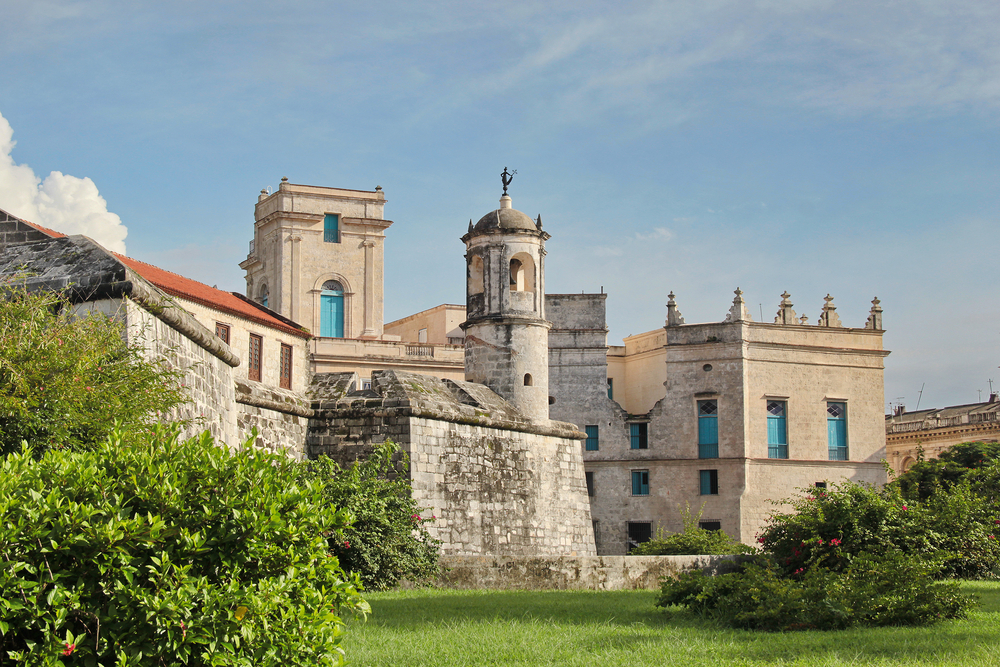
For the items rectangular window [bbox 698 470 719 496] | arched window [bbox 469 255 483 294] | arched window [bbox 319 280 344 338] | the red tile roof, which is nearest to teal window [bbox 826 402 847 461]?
rectangular window [bbox 698 470 719 496]

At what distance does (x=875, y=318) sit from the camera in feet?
125

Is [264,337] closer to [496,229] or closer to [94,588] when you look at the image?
[496,229]

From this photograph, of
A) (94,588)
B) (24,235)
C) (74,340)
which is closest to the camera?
(94,588)

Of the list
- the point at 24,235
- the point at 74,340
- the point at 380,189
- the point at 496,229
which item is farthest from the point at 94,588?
the point at 380,189

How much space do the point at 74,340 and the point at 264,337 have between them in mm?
15807

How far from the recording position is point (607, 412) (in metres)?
36.3

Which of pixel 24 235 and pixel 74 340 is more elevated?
pixel 24 235

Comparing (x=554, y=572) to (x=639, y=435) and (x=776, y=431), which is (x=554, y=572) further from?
(x=776, y=431)

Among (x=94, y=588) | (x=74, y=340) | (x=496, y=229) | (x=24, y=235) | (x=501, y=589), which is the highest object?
(x=496, y=229)

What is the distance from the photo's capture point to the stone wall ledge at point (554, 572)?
13758mm

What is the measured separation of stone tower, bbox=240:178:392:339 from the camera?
41000 millimetres

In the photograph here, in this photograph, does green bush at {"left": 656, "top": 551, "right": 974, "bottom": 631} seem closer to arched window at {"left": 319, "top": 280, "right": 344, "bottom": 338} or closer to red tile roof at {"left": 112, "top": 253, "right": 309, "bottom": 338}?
red tile roof at {"left": 112, "top": 253, "right": 309, "bottom": 338}

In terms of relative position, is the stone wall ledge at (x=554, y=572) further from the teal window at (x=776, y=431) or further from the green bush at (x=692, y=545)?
the teal window at (x=776, y=431)

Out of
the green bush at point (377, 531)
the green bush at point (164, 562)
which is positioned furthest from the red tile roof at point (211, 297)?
the green bush at point (164, 562)
